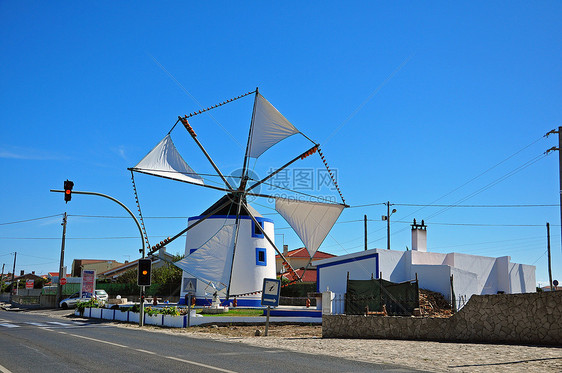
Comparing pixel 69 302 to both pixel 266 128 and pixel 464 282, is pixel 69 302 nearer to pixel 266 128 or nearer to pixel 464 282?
pixel 266 128

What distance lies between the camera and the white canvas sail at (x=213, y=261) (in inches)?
1219

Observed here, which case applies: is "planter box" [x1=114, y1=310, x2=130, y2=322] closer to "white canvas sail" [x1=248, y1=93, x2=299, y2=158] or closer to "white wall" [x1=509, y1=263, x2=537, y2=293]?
"white canvas sail" [x1=248, y1=93, x2=299, y2=158]

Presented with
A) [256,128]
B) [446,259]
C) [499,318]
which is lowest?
[499,318]

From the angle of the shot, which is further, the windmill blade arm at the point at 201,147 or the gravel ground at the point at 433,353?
the windmill blade arm at the point at 201,147

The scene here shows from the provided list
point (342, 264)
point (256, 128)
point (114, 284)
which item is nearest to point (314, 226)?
point (342, 264)

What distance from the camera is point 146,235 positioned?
2833 centimetres

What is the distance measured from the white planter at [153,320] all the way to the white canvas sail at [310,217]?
31.1 feet

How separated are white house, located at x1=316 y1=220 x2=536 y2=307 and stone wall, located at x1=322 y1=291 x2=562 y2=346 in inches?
420

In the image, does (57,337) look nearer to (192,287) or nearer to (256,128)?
(192,287)

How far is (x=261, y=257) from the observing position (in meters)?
43.6

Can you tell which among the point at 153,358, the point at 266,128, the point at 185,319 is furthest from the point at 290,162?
the point at 153,358

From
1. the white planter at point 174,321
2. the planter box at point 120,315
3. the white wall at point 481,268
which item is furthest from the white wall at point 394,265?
the planter box at point 120,315

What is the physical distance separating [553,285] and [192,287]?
1327 inches

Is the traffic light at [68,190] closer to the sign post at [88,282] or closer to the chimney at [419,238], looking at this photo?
the chimney at [419,238]
